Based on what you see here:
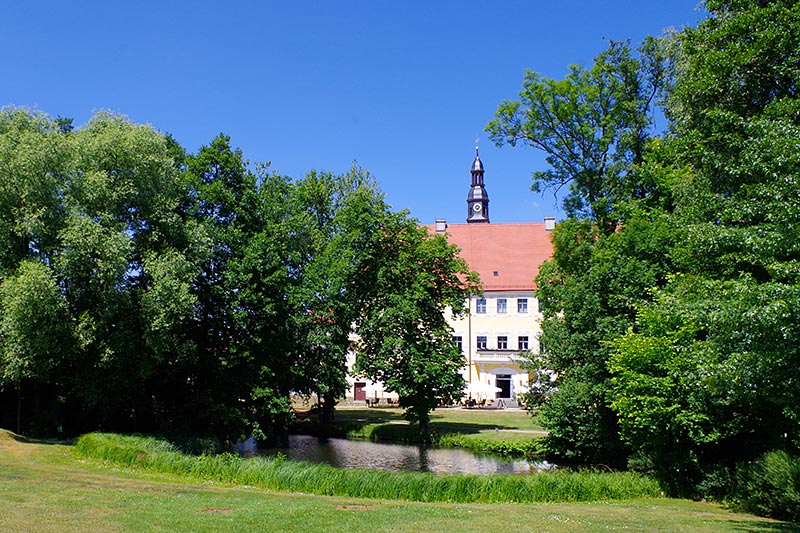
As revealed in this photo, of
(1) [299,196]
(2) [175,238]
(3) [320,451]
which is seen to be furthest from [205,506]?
(1) [299,196]

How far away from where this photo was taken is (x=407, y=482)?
1761 centimetres

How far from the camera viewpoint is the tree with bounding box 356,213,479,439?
1321 inches

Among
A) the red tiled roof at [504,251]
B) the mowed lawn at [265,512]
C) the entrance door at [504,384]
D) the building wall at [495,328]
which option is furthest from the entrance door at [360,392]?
the mowed lawn at [265,512]

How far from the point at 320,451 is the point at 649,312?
56.8ft

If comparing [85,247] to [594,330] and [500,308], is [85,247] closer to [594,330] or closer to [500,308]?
[594,330]

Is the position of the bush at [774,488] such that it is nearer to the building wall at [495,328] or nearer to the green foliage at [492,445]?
the green foliage at [492,445]

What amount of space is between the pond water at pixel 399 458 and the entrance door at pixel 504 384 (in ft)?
57.3

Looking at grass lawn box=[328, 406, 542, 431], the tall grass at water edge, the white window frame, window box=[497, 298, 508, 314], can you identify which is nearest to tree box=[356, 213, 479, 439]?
grass lawn box=[328, 406, 542, 431]

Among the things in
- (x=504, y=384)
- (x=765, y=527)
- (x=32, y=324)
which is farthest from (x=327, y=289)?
(x=765, y=527)

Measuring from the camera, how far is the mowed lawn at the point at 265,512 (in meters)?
11.3

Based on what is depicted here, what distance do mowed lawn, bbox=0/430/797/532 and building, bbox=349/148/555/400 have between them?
107ft

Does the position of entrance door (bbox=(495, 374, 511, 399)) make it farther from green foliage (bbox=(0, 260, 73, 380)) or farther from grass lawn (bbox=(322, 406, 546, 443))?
green foliage (bbox=(0, 260, 73, 380))

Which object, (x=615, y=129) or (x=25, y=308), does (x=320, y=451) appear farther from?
(x=615, y=129)

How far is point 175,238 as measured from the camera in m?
26.3
